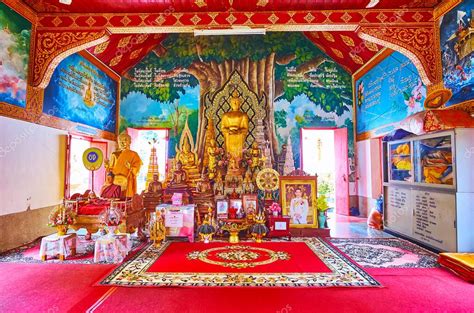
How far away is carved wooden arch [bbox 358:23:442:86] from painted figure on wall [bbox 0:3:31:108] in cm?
566

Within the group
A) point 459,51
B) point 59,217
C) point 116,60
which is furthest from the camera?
point 116,60

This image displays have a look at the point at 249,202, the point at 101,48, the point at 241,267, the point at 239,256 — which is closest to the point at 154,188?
the point at 249,202

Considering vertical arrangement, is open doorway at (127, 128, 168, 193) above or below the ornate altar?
above

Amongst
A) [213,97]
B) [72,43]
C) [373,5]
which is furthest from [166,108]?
[373,5]

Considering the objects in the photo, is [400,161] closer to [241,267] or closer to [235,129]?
[235,129]

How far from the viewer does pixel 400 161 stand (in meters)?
5.38

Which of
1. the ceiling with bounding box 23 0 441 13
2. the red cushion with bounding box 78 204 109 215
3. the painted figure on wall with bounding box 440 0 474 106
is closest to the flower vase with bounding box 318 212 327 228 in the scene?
the painted figure on wall with bounding box 440 0 474 106

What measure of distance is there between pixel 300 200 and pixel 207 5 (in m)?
3.90

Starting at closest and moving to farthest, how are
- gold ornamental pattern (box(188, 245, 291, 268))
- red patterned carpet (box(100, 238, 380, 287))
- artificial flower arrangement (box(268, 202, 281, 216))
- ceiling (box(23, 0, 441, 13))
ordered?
red patterned carpet (box(100, 238, 380, 287)) < gold ornamental pattern (box(188, 245, 291, 268)) < ceiling (box(23, 0, 441, 13)) < artificial flower arrangement (box(268, 202, 281, 216))

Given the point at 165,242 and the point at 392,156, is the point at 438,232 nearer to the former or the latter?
the point at 392,156

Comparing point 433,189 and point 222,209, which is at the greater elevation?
point 433,189

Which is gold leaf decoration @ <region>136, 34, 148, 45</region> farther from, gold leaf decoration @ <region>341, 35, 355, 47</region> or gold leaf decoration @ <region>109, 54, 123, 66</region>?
gold leaf decoration @ <region>341, 35, 355, 47</region>

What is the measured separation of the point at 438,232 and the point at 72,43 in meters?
6.58

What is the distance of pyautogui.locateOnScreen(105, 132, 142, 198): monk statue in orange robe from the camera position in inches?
207
